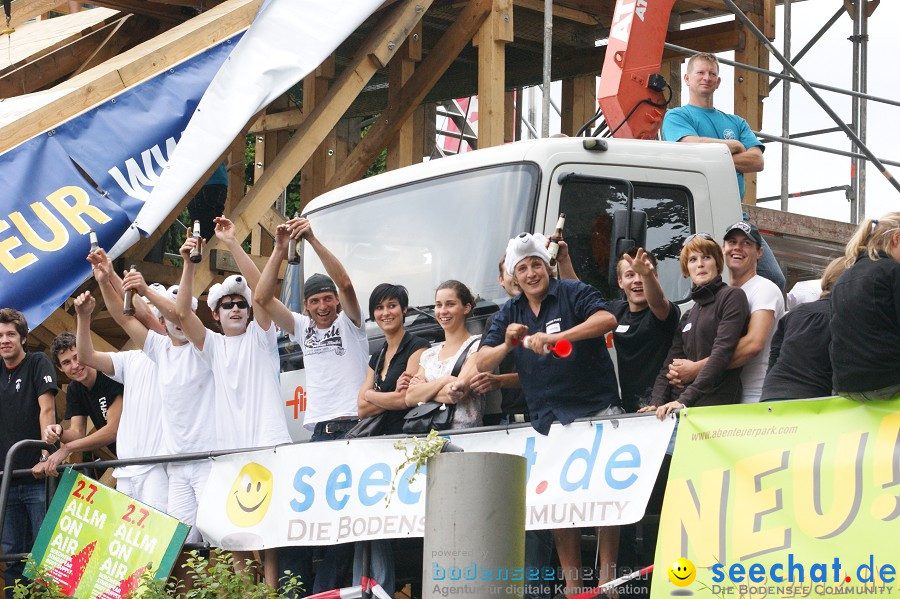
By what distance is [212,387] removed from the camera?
26.9 feet

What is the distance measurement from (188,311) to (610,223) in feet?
8.47

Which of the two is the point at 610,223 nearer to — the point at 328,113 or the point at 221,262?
the point at 221,262

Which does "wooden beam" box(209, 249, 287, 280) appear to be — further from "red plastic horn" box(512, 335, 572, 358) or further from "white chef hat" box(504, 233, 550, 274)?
"red plastic horn" box(512, 335, 572, 358)

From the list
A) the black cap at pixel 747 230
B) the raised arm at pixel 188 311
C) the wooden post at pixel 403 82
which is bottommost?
the raised arm at pixel 188 311

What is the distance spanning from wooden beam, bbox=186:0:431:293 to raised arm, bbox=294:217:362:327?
3.24 metres

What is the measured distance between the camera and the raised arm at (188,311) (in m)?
7.98

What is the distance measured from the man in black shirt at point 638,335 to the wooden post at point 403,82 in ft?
19.4

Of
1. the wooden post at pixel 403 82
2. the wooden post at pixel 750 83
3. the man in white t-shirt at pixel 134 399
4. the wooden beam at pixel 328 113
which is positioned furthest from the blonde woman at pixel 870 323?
the wooden post at pixel 750 83

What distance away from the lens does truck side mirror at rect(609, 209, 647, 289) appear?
25.4 ft

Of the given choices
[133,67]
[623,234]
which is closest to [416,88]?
[133,67]

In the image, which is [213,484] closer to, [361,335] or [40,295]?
[361,335]

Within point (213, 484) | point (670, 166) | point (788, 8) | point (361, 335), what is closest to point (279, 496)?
point (213, 484)

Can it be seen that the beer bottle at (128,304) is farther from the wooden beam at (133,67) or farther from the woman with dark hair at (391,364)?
the wooden beam at (133,67)

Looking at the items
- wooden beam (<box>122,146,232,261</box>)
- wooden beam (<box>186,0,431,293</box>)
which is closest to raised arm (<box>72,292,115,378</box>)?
wooden beam (<box>186,0,431,293</box>)
